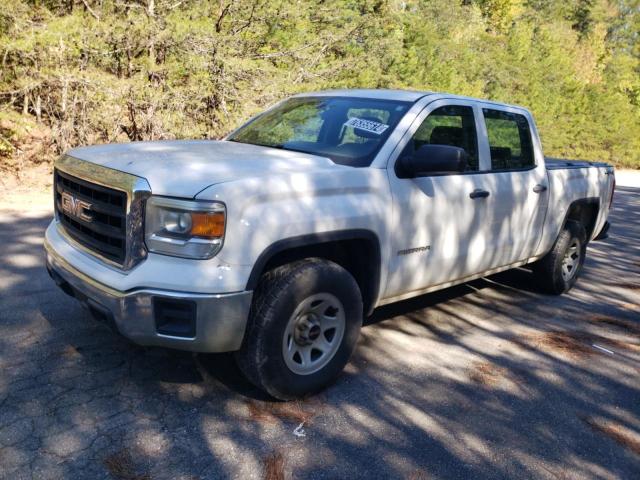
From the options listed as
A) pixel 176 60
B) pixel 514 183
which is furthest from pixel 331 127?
pixel 176 60

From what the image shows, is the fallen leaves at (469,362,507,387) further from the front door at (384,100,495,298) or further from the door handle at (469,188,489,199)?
the door handle at (469,188,489,199)

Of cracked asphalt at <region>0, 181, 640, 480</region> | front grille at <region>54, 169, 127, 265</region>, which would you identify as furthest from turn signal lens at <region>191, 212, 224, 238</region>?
cracked asphalt at <region>0, 181, 640, 480</region>

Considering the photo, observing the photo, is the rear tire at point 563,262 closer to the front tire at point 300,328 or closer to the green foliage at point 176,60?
the front tire at point 300,328

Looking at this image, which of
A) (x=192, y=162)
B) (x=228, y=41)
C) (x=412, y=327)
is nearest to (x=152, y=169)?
(x=192, y=162)

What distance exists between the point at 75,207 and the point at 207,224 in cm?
110

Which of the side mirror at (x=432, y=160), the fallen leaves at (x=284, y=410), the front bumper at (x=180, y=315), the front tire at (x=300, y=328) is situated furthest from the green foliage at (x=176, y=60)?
the fallen leaves at (x=284, y=410)

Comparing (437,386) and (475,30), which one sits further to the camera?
(475,30)

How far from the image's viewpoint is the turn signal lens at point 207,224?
2.75m

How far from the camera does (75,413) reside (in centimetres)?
298

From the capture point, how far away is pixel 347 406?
3285mm

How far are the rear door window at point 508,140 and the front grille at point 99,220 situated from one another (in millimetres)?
2913

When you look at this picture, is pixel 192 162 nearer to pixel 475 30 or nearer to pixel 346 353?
pixel 346 353

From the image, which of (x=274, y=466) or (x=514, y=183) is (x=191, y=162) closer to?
(x=274, y=466)

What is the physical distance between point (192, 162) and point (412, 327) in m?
2.34
